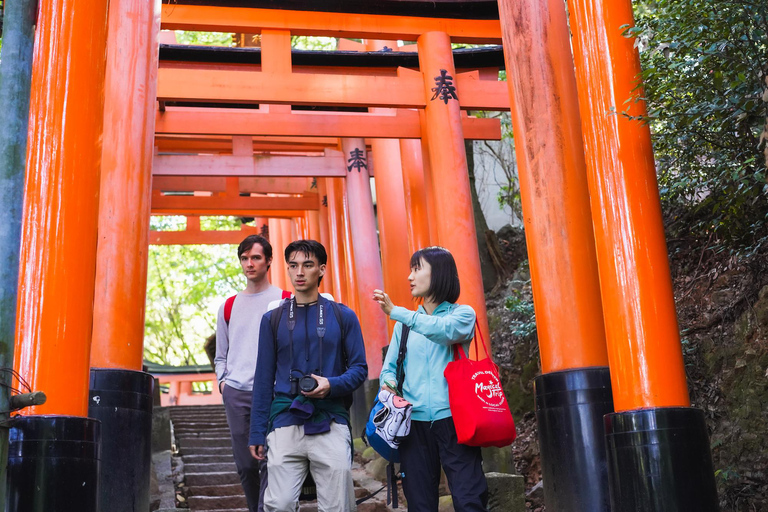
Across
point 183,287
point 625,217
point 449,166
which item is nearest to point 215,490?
point 449,166

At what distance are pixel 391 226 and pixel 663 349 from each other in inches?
252

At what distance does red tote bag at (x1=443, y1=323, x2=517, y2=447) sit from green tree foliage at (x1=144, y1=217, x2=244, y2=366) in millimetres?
16468

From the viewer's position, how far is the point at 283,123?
8.12 meters

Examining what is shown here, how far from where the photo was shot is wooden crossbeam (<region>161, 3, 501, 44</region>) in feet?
23.3

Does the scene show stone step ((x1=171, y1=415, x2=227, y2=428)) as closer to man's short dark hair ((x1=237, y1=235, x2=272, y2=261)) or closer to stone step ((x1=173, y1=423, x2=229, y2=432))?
stone step ((x1=173, y1=423, x2=229, y2=432))

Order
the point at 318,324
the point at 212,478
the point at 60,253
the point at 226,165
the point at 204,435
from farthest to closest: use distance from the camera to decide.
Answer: the point at 226,165 → the point at 204,435 → the point at 212,478 → the point at 318,324 → the point at 60,253

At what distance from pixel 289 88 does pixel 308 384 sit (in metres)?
4.22

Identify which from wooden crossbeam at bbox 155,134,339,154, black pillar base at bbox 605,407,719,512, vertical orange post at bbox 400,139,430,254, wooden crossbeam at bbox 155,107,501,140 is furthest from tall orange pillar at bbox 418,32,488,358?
wooden crossbeam at bbox 155,134,339,154

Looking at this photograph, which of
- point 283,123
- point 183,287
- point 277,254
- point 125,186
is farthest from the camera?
point 183,287

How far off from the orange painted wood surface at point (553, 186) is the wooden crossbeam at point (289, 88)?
7.16 ft

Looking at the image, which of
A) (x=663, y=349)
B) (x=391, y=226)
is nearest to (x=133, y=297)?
(x=663, y=349)

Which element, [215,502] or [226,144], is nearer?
[215,502]

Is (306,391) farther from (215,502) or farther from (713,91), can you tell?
(215,502)

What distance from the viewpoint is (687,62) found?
→ 163 inches
